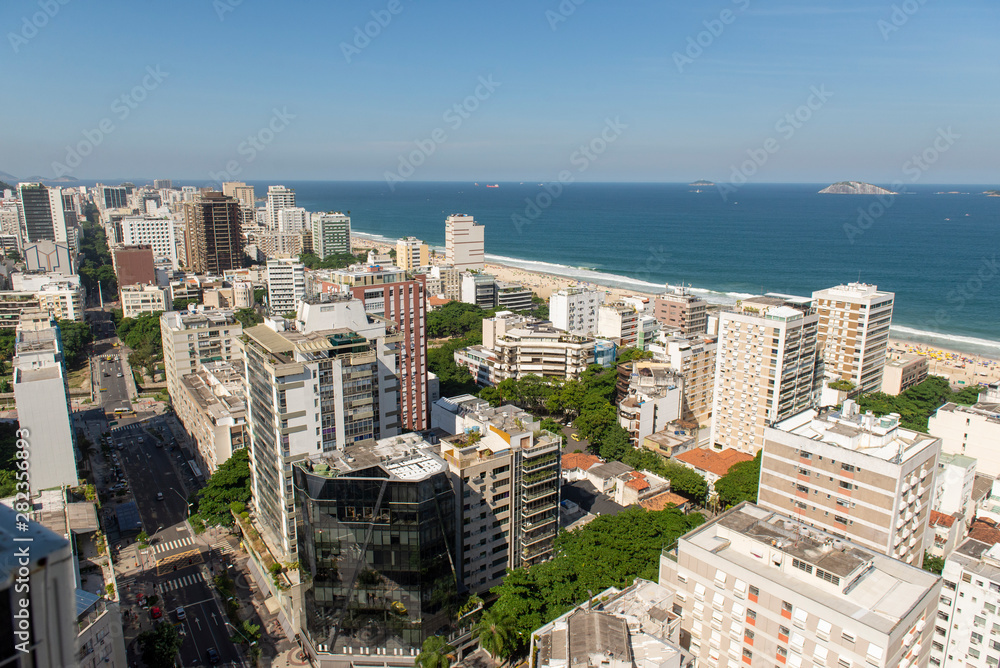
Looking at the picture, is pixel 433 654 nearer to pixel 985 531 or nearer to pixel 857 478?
pixel 857 478

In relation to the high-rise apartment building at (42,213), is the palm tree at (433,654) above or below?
below

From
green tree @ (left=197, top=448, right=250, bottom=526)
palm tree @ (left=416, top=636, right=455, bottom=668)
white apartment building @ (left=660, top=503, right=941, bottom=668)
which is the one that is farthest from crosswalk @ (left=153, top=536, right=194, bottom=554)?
white apartment building @ (left=660, top=503, right=941, bottom=668)

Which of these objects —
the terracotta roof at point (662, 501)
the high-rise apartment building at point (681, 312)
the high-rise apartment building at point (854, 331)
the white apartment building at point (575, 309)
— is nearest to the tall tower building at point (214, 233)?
the white apartment building at point (575, 309)

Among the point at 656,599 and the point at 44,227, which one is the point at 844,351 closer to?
the point at 656,599

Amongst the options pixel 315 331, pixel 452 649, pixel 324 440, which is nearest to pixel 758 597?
pixel 452 649

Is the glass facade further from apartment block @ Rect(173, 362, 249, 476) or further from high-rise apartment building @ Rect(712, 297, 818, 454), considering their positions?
high-rise apartment building @ Rect(712, 297, 818, 454)

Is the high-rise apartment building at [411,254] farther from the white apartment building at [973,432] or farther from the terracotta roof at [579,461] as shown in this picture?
the white apartment building at [973,432]
